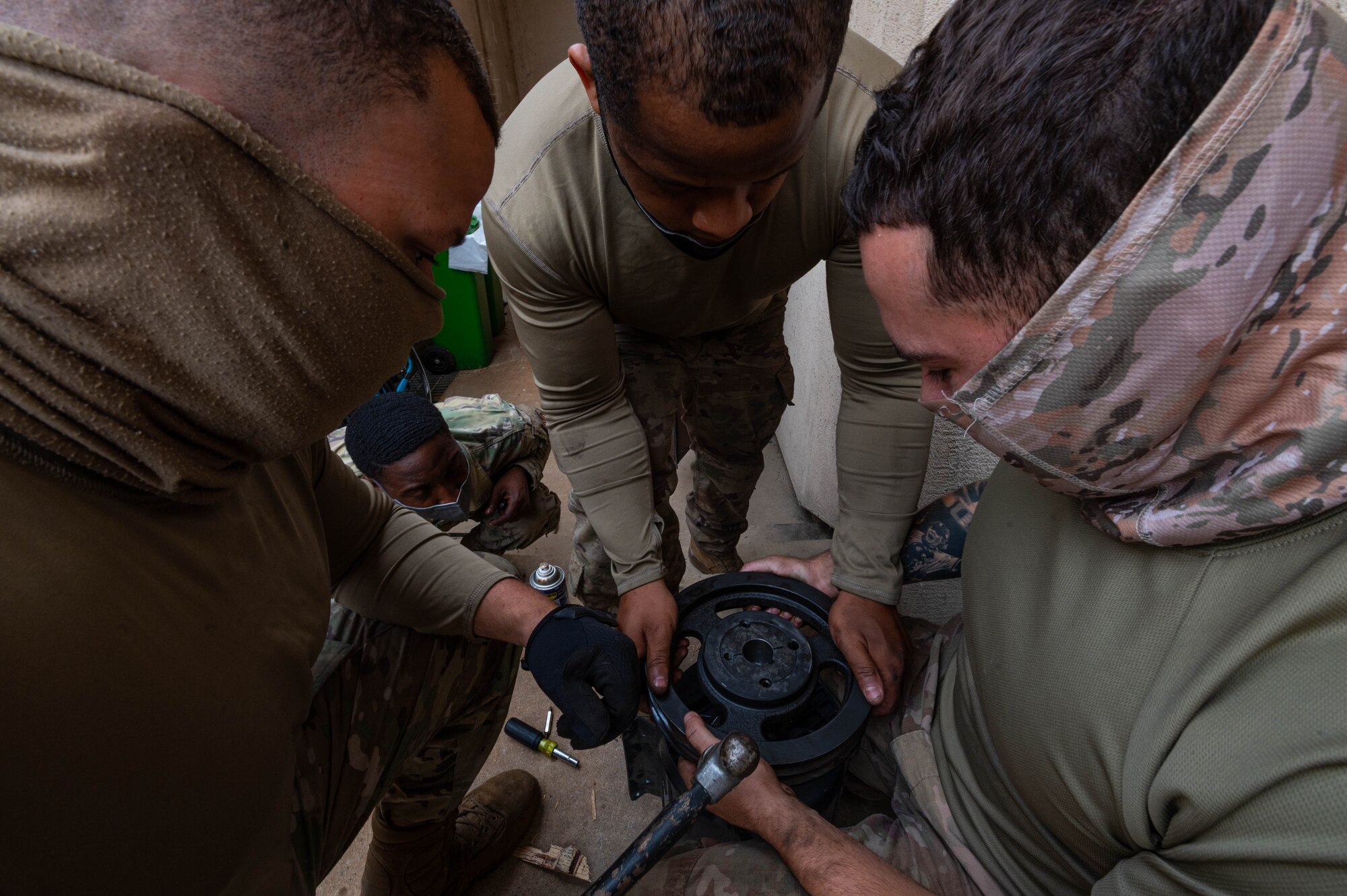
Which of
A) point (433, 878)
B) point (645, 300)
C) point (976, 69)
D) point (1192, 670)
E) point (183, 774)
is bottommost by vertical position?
point (433, 878)

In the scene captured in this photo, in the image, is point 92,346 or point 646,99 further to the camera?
point 646,99

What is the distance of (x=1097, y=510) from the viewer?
2.95 ft

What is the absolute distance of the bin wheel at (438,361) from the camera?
4.17 metres

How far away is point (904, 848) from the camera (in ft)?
3.81

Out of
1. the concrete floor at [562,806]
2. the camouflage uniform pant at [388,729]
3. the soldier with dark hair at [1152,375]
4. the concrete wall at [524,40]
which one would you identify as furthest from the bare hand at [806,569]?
the concrete wall at [524,40]

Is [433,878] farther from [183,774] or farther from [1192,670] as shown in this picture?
[1192,670]

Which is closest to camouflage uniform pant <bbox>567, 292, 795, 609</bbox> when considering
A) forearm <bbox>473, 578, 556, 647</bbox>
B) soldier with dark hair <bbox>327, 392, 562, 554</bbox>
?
forearm <bbox>473, 578, 556, 647</bbox>

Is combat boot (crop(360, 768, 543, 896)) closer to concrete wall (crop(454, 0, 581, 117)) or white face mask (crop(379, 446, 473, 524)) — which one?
white face mask (crop(379, 446, 473, 524))

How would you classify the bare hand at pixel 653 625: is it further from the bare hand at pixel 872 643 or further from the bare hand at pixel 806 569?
the bare hand at pixel 872 643

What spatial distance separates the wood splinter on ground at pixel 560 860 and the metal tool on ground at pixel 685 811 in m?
1.01

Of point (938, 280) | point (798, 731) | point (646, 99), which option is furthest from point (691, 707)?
point (646, 99)

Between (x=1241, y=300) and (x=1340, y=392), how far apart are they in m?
0.12

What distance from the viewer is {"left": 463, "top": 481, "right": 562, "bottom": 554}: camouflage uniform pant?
2.66 meters

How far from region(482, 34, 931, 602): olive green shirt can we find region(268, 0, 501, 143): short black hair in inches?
24.1
